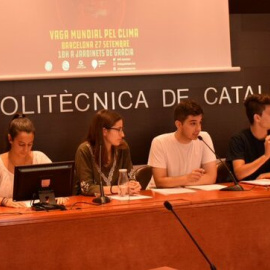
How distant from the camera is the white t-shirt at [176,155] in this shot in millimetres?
4934

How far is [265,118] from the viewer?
5.14 metres

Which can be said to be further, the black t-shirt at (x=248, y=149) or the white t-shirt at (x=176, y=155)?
the black t-shirt at (x=248, y=149)

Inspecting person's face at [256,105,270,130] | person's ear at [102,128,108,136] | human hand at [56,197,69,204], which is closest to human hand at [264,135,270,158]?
person's face at [256,105,270,130]

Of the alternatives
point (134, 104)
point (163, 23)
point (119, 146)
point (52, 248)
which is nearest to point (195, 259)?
point (52, 248)

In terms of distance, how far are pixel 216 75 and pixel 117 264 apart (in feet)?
8.72

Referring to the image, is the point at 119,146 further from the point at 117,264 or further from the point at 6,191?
the point at 117,264

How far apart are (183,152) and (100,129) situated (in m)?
0.74

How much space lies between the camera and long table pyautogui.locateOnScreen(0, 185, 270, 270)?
351 centimetres

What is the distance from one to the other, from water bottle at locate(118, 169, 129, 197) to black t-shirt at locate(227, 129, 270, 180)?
1.24 m

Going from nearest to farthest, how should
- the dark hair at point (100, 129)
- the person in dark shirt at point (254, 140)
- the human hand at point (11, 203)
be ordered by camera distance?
the human hand at point (11, 203), the dark hair at point (100, 129), the person in dark shirt at point (254, 140)

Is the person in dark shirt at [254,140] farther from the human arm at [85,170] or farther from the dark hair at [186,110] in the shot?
the human arm at [85,170]

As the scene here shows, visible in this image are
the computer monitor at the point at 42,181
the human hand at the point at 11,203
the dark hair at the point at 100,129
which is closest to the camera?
the computer monitor at the point at 42,181


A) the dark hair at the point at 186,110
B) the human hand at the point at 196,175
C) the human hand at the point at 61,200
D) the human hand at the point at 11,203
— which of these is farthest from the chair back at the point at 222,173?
the human hand at the point at 11,203

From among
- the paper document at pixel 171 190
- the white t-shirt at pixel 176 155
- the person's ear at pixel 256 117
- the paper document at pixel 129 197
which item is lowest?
the paper document at pixel 129 197
